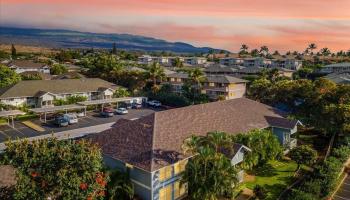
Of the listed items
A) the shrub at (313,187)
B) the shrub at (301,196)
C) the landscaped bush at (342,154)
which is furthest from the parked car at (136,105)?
the shrub at (301,196)

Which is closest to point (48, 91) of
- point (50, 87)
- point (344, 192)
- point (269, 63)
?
point (50, 87)

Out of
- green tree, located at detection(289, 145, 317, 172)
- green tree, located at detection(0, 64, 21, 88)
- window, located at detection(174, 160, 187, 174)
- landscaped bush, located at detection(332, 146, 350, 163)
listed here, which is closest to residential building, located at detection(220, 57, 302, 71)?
green tree, located at detection(0, 64, 21, 88)

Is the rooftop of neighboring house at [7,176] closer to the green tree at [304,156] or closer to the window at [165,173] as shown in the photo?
the window at [165,173]

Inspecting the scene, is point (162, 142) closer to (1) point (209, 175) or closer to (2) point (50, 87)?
(1) point (209, 175)

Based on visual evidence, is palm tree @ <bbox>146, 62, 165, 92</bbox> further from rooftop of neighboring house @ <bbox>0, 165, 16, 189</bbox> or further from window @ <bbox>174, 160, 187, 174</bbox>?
rooftop of neighboring house @ <bbox>0, 165, 16, 189</bbox>

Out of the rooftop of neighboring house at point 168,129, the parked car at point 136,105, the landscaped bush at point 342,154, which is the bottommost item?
the parked car at point 136,105

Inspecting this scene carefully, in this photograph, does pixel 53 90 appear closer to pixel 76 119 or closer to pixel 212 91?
pixel 76 119

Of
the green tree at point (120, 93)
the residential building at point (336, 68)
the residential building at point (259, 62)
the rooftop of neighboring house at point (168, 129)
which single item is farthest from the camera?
the residential building at point (259, 62)
